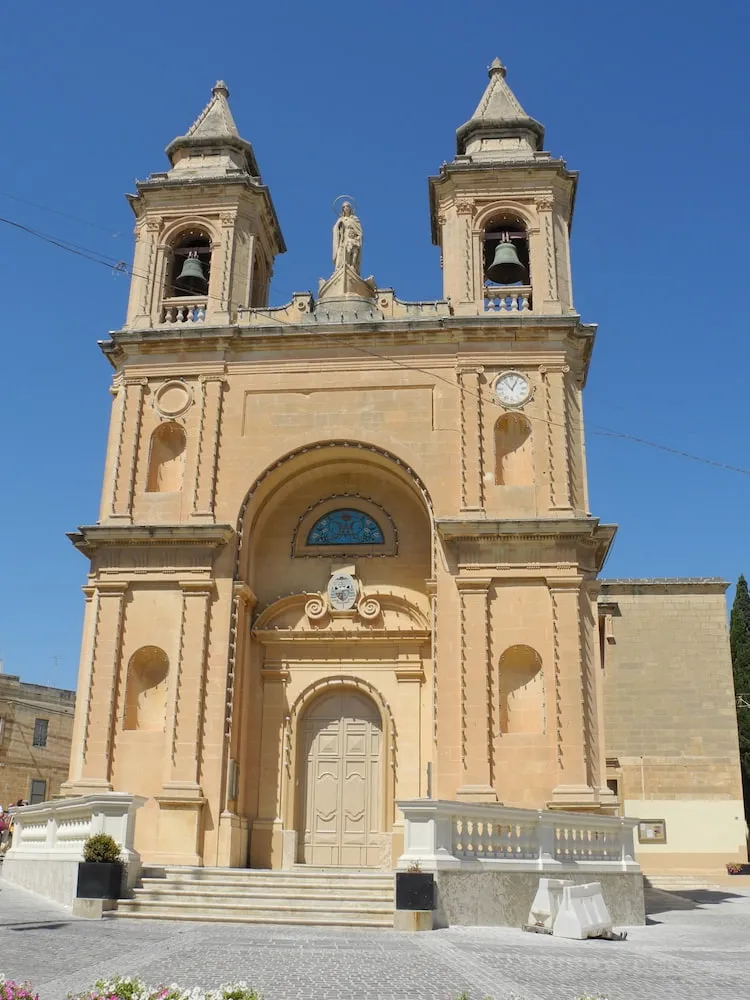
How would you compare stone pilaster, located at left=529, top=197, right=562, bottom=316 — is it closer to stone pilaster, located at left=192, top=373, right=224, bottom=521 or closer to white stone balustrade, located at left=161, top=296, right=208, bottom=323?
stone pilaster, located at left=192, top=373, right=224, bottom=521

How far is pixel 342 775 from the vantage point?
61.5ft

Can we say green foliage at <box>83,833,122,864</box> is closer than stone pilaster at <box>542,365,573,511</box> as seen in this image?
Yes

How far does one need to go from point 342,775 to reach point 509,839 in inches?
215

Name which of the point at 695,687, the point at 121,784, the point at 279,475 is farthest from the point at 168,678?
the point at 695,687

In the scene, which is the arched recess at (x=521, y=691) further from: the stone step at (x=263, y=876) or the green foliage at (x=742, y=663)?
the green foliage at (x=742, y=663)

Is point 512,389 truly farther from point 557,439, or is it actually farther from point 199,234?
point 199,234

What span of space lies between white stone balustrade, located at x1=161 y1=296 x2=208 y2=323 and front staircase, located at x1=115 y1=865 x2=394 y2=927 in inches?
425

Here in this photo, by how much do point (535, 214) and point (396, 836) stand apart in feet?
40.9

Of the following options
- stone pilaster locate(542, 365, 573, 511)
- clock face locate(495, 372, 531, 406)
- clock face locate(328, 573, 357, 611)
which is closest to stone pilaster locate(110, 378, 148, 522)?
clock face locate(328, 573, 357, 611)

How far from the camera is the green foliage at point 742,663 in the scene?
3528cm

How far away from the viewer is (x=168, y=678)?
59.4ft

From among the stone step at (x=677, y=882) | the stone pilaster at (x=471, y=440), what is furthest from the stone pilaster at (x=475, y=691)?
the stone step at (x=677, y=882)

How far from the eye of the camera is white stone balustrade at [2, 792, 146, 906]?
13797 mm

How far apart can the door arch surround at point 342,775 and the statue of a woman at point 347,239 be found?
8.83 m
